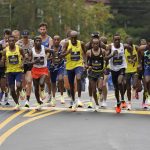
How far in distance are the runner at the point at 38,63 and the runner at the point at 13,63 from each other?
0.33 metres

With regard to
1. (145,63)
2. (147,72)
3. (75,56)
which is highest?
(75,56)

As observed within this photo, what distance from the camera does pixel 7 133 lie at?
12.3 meters

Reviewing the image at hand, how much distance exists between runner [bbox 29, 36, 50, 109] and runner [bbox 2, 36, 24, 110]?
0.33 meters

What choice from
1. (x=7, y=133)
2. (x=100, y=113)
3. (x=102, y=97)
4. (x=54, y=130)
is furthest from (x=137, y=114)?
(x=7, y=133)

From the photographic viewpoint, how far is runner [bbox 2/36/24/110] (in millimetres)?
15523

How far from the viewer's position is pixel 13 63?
15.6 m

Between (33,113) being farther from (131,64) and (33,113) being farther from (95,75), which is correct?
(131,64)

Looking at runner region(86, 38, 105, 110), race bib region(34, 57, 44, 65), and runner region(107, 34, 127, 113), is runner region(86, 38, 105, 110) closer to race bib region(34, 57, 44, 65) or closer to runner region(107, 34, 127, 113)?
runner region(107, 34, 127, 113)

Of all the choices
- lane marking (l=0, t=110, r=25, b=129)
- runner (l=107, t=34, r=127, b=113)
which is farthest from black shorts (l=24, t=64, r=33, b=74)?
runner (l=107, t=34, r=127, b=113)

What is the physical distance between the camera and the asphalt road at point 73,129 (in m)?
11.0

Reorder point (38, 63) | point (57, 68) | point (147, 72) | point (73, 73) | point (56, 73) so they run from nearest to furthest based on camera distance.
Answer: point (147, 72), point (38, 63), point (73, 73), point (57, 68), point (56, 73)

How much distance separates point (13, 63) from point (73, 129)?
3.55 meters

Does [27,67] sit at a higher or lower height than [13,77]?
higher

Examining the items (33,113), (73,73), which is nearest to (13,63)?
(33,113)
